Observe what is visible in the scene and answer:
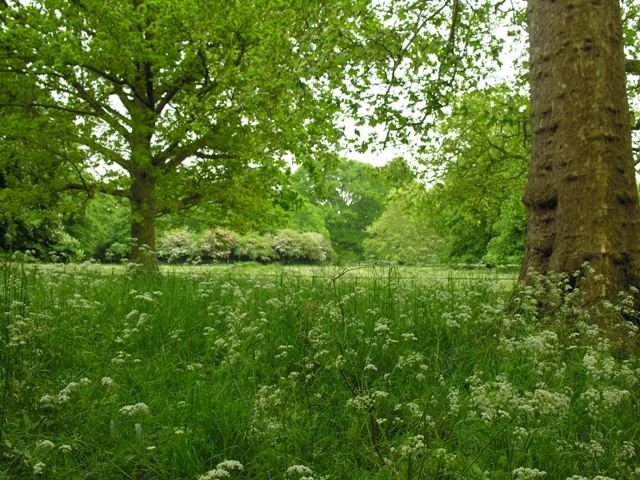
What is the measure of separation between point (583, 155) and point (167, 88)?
12044mm

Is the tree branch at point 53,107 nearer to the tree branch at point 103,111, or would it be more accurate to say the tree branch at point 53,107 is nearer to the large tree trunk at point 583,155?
the tree branch at point 103,111

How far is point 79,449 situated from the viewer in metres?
3.16

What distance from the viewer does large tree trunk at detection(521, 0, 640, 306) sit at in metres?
5.91

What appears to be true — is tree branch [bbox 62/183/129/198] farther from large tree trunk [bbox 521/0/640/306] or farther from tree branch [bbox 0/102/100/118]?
large tree trunk [bbox 521/0/640/306]

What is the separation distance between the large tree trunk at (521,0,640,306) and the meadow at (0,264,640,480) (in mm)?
537

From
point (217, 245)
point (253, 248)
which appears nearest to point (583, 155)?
point (217, 245)

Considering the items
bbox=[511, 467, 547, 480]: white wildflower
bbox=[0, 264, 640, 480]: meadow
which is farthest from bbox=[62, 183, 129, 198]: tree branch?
bbox=[511, 467, 547, 480]: white wildflower

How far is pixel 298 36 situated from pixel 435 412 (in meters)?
8.17

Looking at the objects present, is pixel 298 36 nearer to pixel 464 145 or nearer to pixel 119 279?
pixel 119 279

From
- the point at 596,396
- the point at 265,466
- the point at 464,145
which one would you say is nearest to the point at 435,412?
the point at 596,396

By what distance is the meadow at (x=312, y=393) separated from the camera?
116 inches

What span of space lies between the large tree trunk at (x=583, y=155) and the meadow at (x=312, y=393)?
0.54 meters

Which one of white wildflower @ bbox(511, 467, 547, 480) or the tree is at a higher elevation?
the tree

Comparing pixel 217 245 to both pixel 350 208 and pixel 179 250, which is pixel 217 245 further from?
pixel 350 208
